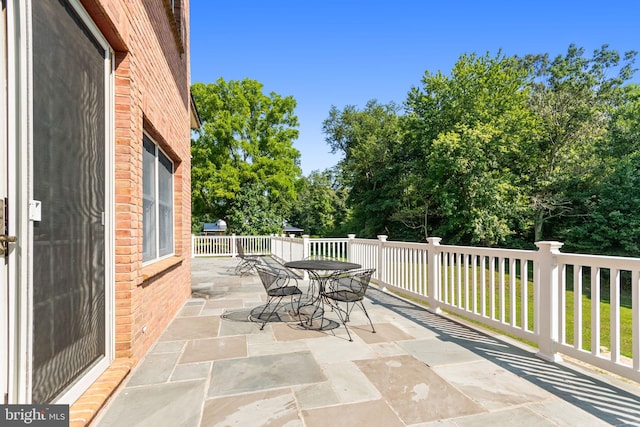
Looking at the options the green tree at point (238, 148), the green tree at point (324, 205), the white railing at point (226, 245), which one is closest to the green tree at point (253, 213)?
the green tree at point (238, 148)

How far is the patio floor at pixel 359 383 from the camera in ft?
6.44

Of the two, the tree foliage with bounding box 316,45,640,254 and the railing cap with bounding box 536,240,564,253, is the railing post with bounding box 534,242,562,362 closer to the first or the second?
the railing cap with bounding box 536,240,564,253

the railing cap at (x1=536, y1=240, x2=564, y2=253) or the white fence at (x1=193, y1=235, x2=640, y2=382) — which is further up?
the railing cap at (x1=536, y1=240, x2=564, y2=253)

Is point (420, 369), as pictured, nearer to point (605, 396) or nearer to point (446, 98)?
point (605, 396)

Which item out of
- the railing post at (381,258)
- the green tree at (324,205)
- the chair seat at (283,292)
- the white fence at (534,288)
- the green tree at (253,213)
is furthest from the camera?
the green tree at (324,205)

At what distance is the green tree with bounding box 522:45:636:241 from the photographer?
49.3 feet

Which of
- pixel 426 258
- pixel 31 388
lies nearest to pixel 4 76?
pixel 31 388

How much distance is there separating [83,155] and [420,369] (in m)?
3.02

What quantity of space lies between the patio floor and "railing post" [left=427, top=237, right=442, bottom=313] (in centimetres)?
66

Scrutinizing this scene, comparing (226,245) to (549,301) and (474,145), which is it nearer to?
(474,145)

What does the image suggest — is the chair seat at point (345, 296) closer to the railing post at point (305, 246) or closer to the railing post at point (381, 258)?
the railing post at point (381, 258)

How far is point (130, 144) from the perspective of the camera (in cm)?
264

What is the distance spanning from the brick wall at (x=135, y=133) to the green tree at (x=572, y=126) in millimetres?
16994

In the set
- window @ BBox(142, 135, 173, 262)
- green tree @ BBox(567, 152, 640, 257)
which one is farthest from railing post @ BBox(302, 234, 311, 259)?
green tree @ BBox(567, 152, 640, 257)
